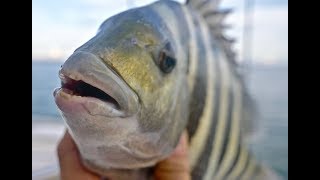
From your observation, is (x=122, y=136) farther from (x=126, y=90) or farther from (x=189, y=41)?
(x=189, y=41)

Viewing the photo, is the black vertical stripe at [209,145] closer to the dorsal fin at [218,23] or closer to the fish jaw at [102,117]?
the dorsal fin at [218,23]

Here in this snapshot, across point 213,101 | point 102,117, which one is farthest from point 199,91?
point 102,117

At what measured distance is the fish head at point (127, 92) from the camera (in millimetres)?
528

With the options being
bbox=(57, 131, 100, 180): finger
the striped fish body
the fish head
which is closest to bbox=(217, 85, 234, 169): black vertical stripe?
the striped fish body

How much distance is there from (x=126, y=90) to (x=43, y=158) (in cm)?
91

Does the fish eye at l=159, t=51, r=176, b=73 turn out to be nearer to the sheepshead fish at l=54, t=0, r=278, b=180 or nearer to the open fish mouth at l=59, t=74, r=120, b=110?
the sheepshead fish at l=54, t=0, r=278, b=180

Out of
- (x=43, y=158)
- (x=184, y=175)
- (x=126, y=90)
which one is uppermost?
(x=126, y=90)

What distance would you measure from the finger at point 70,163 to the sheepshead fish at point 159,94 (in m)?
0.02

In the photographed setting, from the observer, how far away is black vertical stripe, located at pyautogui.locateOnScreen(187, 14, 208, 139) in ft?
2.48

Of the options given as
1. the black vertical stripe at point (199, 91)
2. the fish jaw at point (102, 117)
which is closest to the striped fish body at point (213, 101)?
the black vertical stripe at point (199, 91)

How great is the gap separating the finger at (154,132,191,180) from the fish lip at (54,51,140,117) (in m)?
0.17

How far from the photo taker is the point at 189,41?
0.77 m

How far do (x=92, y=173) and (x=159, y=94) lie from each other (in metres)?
0.15
